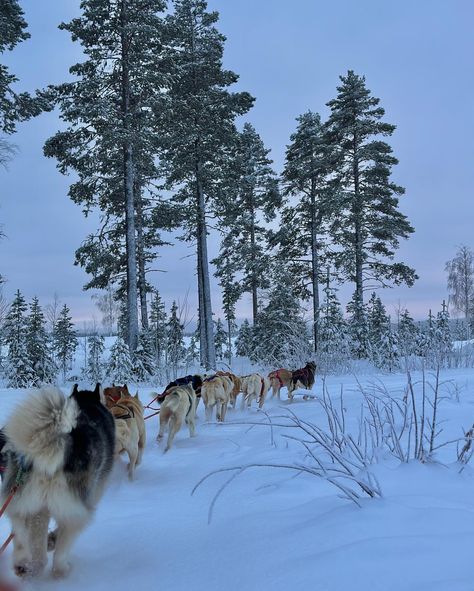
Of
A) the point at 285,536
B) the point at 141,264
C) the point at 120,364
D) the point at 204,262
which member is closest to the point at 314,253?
the point at 204,262

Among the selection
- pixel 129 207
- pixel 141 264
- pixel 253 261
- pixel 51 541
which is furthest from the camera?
pixel 253 261

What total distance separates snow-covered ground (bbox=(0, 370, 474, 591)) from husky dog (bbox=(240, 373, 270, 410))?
4272mm

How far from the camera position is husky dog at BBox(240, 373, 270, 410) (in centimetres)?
804

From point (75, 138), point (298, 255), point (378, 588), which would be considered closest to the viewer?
point (378, 588)

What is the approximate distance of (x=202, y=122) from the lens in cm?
1902

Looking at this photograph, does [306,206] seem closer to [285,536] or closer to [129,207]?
[129,207]

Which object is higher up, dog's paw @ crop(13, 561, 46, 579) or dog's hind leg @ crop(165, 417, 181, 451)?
dog's paw @ crop(13, 561, 46, 579)

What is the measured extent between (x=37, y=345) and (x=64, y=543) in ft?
101

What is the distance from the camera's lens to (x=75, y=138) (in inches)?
590

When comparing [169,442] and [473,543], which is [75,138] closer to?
[169,442]

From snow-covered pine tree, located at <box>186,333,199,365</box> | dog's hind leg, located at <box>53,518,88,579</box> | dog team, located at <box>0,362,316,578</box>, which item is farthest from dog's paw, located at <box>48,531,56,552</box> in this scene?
snow-covered pine tree, located at <box>186,333,199,365</box>

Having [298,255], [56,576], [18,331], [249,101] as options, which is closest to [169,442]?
[56,576]

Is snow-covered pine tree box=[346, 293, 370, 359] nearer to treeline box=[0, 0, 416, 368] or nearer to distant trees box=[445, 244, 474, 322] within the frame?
treeline box=[0, 0, 416, 368]

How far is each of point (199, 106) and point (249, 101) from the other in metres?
2.40
